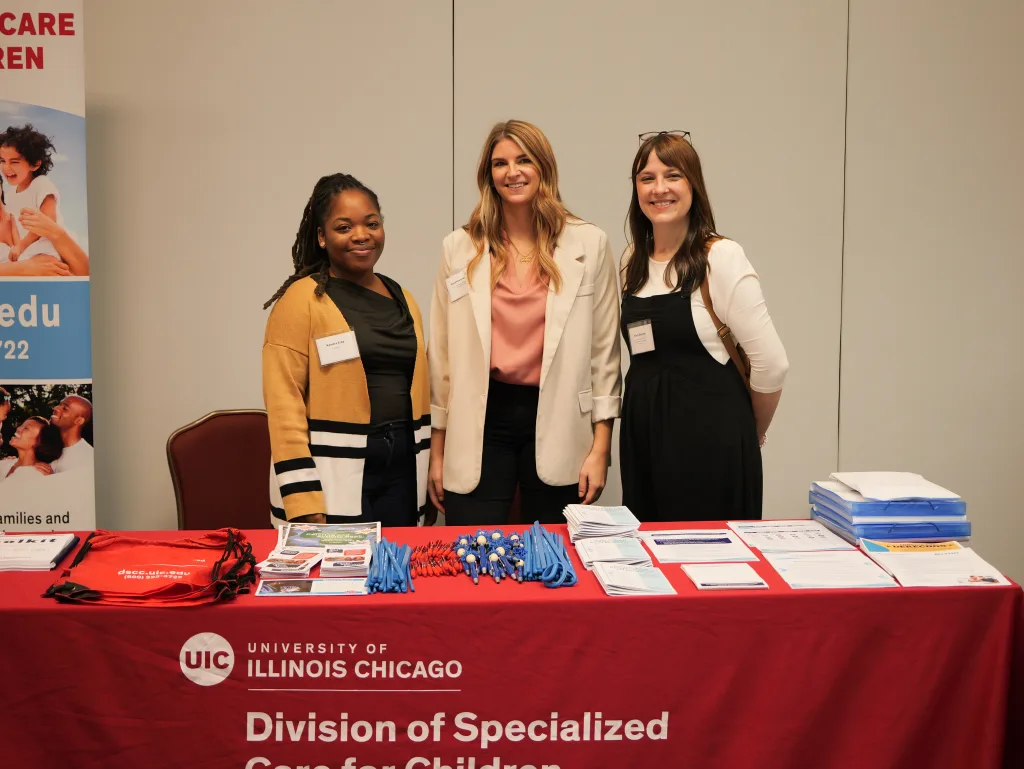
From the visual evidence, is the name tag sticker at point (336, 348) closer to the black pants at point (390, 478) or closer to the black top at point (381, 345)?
the black top at point (381, 345)

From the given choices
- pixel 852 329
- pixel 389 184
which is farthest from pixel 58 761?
pixel 852 329

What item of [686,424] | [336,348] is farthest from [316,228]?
[686,424]

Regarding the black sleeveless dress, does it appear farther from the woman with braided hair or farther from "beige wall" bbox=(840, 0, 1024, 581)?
"beige wall" bbox=(840, 0, 1024, 581)

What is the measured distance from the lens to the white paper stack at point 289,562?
1.76m

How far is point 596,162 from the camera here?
3.70m

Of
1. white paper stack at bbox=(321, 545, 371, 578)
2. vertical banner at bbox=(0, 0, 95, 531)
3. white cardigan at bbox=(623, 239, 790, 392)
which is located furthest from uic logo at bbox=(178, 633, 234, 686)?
vertical banner at bbox=(0, 0, 95, 531)

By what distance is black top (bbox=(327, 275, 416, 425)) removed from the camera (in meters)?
2.30

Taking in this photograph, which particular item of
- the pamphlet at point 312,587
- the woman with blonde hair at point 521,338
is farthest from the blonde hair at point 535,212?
the pamphlet at point 312,587

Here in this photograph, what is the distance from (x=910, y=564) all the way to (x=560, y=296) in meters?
1.14

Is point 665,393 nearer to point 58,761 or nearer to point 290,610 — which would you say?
point 290,610

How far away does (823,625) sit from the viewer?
5.49 ft

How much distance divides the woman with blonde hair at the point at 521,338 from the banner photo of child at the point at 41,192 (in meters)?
1.67

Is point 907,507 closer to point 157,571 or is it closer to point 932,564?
point 932,564

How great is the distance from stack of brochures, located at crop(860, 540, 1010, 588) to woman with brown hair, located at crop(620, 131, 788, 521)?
0.58m
